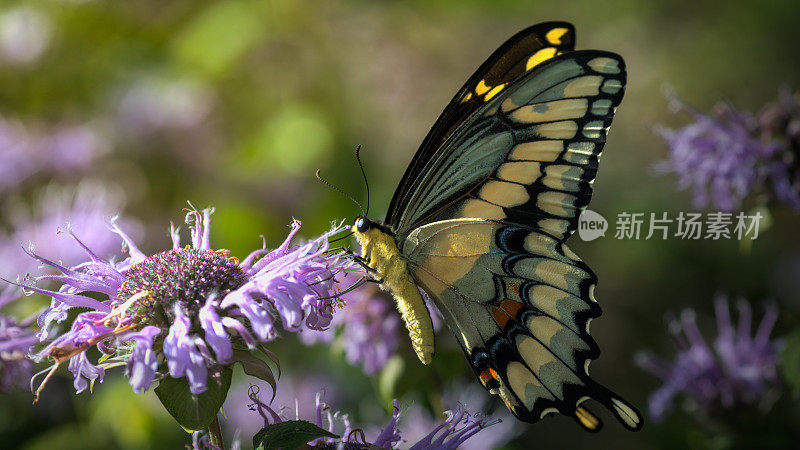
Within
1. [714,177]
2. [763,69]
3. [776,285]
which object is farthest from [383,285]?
[763,69]

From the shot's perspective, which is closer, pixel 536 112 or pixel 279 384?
pixel 536 112

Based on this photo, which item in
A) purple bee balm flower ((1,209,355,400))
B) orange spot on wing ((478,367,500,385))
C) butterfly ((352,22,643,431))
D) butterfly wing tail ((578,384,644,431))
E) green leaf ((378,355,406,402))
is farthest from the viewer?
green leaf ((378,355,406,402))

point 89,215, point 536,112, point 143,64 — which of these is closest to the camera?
point 536,112

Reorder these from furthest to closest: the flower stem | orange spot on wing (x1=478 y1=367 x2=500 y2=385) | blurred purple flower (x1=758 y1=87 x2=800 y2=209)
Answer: blurred purple flower (x1=758 y1=87 x2=800 y2=209) < orange spot on wing (x1=478 y1=367 x2=500 y2=385) < the flower stem

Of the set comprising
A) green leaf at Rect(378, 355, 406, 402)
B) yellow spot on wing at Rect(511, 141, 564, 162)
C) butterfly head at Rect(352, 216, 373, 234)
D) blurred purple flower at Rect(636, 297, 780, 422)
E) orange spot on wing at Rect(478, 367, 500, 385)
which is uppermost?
yellow spot on wing at Rect(511, 141, 564, 162)

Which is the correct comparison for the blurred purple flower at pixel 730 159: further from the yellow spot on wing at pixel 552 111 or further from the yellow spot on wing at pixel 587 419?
the yellow spot on wing at pixel 587 419

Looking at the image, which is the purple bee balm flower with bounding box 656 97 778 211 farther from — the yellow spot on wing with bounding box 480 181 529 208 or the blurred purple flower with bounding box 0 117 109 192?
the blurred purple flower with bounding box 0 117 109 192

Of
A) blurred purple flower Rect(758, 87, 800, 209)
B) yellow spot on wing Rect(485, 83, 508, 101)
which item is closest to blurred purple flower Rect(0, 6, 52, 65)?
yellow spot on wing Rect(485, 83, 508, 101)

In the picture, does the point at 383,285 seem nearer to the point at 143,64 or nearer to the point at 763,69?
the point at 143,64
